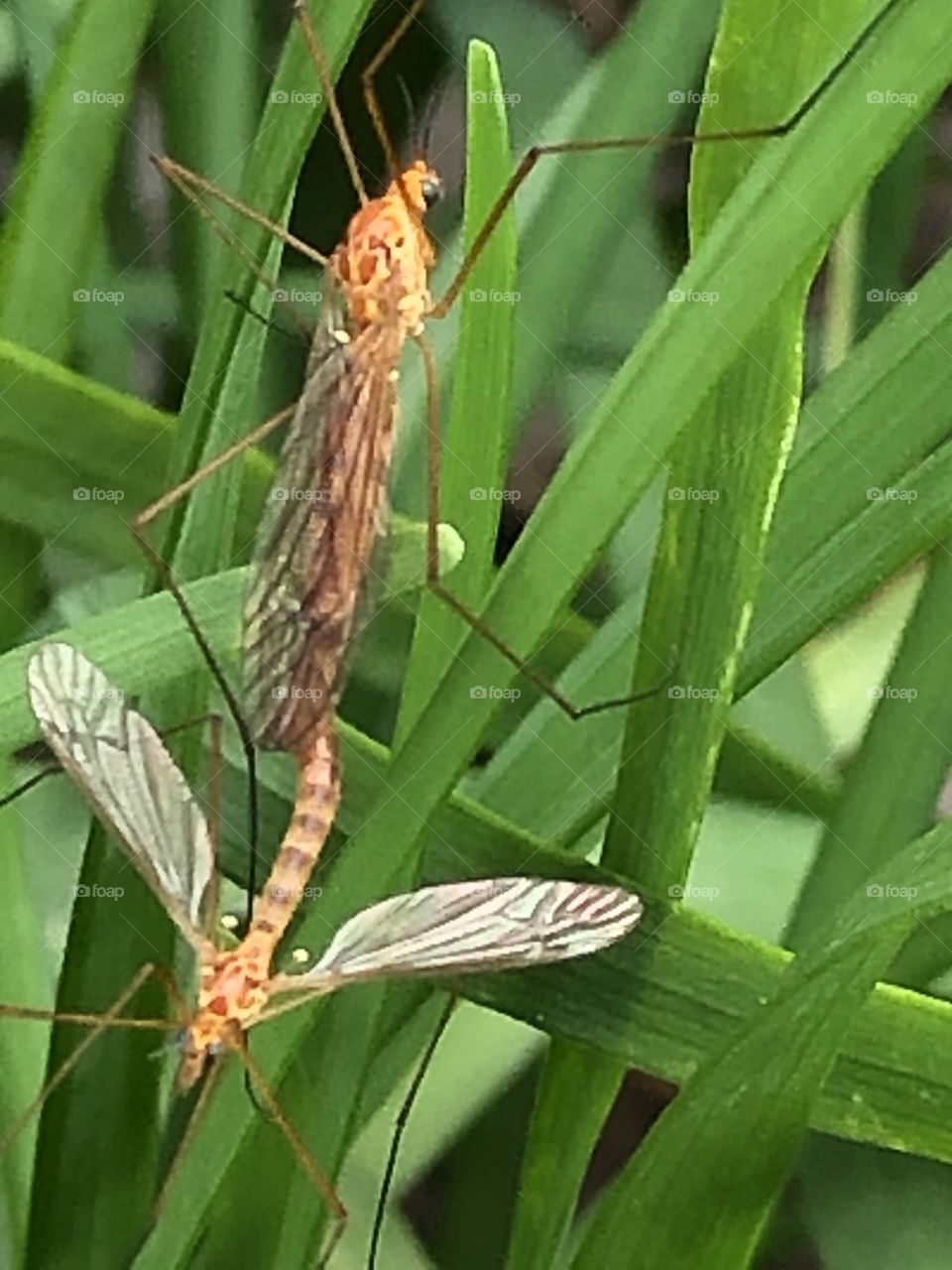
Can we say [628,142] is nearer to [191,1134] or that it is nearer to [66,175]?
[66,175]

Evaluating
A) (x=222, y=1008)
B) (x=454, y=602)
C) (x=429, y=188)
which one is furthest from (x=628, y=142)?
(x=222, y=1008)

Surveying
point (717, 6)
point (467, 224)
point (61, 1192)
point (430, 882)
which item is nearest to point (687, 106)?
point (717, 6)

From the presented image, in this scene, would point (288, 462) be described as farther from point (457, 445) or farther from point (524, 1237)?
point (524, 1237)

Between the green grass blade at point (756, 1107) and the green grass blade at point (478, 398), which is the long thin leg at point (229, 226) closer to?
the green grass blade at point (478, 398)

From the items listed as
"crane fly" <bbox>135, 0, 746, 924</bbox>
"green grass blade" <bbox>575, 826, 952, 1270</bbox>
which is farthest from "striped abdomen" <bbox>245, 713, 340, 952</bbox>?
"green grass blade" <bbox>575, 826, 952, 1270</bbox>

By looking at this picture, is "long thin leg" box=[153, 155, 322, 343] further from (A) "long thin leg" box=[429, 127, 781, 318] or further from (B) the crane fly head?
(B) the crane fly head

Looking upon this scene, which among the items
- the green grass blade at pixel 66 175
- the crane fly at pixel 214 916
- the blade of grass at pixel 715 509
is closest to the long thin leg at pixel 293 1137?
the crane fly at pixel 214 916
